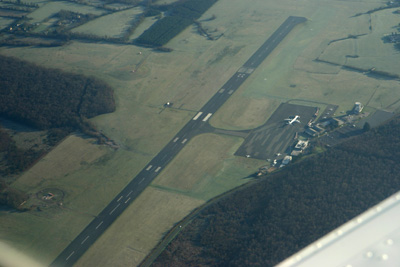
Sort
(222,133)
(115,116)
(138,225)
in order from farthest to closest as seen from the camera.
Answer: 1. (115,116)
2. (222,133)
3. (138,225)

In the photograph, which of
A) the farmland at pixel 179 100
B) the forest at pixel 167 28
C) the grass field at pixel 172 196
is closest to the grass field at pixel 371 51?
the farmland at pixel 179 100

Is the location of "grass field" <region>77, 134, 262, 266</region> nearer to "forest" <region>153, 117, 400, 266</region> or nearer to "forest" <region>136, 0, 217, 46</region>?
"forest" <region>153, 117, 400, 266</region>

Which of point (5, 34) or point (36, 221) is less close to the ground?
point (5, 34)

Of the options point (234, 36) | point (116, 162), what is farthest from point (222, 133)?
point (234, 36)

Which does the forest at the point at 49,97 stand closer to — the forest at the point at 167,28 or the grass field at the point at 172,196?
the forest at the point at 167,28

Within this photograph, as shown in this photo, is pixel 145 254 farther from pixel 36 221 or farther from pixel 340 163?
pixel 340 163

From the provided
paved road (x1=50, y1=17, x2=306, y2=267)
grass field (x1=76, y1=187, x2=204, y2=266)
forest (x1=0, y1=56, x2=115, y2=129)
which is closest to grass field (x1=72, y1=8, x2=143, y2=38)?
forest (x1=0, y1=56, x2=115, y2=129)
